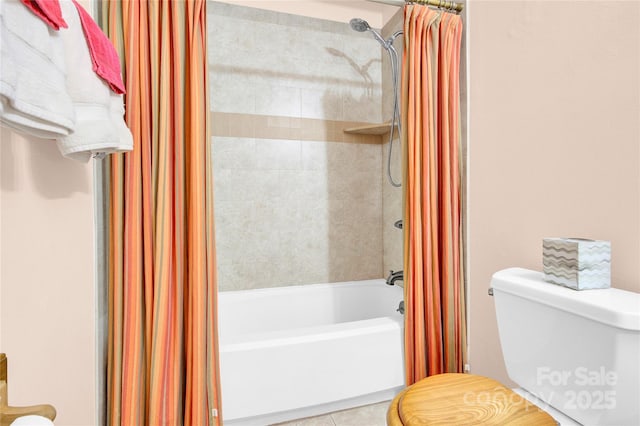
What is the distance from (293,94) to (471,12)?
1.15 meters

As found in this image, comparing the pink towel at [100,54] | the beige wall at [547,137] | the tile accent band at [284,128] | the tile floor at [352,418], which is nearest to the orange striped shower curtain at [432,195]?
the beige wall at [547,137]

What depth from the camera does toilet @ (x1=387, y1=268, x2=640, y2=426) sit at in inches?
32.1

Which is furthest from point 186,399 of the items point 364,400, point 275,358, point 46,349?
point 364,400

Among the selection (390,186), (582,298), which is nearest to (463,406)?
(582,298)

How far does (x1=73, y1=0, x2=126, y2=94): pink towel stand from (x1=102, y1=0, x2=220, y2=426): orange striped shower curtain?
9.6 inches

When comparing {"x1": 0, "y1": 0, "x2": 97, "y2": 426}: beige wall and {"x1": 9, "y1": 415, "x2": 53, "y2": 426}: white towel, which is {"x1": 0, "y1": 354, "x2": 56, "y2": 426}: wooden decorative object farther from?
{"x1": 0, "y1": 0, "x2": 97, "y2": 426}: beige wall

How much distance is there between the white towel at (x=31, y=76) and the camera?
22.1 inches

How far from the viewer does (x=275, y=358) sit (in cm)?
148

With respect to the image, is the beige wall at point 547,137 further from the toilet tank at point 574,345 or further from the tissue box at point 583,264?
the toilet tank at point 574,345

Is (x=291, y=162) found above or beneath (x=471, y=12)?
beneath

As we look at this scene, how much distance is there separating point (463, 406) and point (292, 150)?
178 centimetres

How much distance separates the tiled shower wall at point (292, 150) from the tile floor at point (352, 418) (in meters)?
0.88

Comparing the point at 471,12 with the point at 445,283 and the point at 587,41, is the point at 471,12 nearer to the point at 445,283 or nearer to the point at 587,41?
the point at 587,41

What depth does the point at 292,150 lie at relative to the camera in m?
2.32
